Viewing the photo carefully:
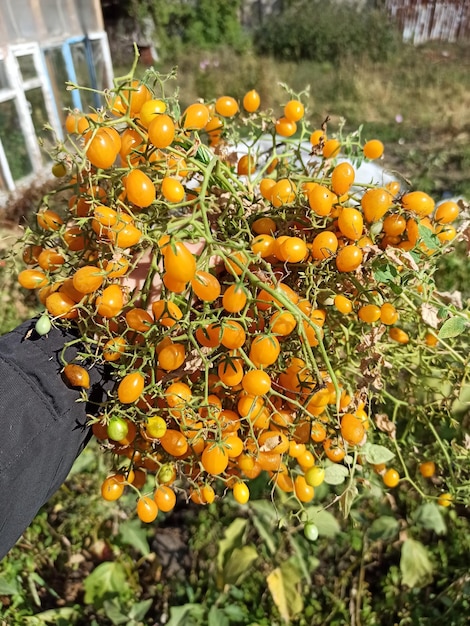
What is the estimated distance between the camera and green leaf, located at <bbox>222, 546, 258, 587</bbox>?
151cm

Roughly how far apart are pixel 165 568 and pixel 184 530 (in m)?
0.15

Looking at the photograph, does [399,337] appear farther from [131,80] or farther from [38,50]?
[38,50]

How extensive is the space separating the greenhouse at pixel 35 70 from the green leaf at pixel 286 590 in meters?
3.89

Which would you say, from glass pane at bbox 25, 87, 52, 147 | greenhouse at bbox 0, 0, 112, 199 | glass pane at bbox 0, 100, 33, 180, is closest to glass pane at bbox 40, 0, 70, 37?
greenhouse at bbox 0, 0, 112, 199

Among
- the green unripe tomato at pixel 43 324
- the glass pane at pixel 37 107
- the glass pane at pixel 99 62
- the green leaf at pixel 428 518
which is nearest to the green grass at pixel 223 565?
the green leaf at pixel 428 518

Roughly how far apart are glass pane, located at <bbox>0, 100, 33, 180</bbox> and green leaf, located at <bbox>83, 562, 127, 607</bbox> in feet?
13.8

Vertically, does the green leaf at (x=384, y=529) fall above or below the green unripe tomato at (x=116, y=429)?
below

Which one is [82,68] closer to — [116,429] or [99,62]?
[99,62]

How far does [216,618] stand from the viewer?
147 cm

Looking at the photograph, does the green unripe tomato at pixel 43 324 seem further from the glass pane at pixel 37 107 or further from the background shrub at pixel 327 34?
the background shrub at pixel 327 34

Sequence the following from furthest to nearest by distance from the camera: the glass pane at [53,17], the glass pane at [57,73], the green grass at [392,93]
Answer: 1. the green grass at [392,93]
2. the glass pane at [57,73]
3. the glass pane at [53,17]

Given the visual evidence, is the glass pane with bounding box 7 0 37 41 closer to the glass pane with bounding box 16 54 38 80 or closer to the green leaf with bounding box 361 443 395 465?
the glass pane with bounding box 16 54 38 80

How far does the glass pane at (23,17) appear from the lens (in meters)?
4.76

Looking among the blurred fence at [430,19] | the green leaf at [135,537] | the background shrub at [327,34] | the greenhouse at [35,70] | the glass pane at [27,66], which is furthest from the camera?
the blurred fence at [430,19]
